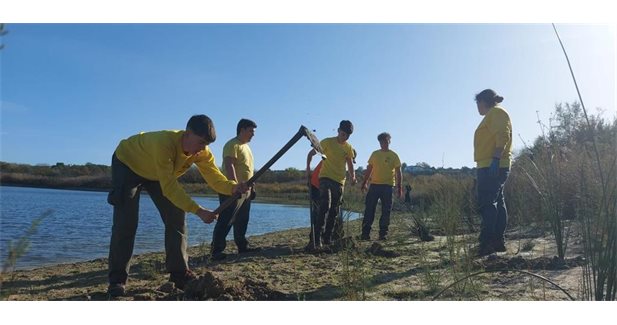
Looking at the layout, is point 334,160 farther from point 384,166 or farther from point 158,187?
point 158,187

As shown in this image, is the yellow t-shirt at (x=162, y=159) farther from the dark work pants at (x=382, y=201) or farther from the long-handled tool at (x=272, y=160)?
the dark work pants at (x=382, y=201)

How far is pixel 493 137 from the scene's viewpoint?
527 centimetres

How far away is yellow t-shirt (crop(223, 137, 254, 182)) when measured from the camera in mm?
5746

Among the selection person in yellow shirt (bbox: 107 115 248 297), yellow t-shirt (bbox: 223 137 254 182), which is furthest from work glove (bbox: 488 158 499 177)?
yellow t-shirt (bbox: 223 137 254 182)

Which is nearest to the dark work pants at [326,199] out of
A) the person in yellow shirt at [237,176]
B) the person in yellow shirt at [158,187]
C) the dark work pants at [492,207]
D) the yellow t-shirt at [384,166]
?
the person in yellow shirt at [237,176]

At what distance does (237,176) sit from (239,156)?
0.26 m

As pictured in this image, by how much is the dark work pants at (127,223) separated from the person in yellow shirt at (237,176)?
4.80ft

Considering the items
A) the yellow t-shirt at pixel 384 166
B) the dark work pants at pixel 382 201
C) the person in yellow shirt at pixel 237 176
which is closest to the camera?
the person in yellow shirt at pixel 237 176

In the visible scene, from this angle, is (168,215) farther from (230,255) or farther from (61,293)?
(230,255)

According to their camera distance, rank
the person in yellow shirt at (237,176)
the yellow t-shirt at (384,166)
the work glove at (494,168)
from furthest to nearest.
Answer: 1. the yellow t-shirt at (384,166)
2. the person in yellow shirt at (237,176)
3. the work glove at (494,168)

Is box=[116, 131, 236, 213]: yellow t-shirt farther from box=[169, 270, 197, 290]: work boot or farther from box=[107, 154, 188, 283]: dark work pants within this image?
box=[169, 270, 197, 290]: work boot

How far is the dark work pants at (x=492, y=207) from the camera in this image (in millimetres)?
5141

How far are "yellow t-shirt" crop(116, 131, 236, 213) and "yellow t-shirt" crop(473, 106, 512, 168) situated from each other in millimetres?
3301

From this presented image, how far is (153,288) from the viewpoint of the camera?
3.89 metres
